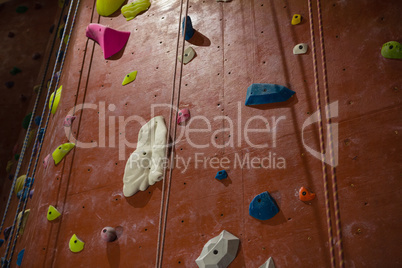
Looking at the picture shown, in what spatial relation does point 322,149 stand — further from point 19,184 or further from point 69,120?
point 19,184

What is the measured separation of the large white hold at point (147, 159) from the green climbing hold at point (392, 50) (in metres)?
1.27

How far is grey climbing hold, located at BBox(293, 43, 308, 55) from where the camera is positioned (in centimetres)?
231

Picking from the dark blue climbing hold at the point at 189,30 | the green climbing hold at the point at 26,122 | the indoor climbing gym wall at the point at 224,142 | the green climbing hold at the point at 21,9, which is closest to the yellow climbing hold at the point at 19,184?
the indoor climbing gym wall at the point at 224,142

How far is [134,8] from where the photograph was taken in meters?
3.16

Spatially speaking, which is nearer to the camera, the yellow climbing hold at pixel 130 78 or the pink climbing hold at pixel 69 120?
the yellow climbing hold at pixel 130 78

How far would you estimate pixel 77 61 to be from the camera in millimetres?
3232

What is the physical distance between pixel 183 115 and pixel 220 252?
0.86 meters

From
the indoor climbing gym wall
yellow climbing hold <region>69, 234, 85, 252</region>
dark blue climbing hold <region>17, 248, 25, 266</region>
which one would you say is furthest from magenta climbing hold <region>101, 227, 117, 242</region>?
dark blue climbing hold <region>17, 248, 25, 266</region>

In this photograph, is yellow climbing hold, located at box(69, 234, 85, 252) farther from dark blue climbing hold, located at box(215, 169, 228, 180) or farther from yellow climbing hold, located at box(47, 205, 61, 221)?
dark blue climbing hold, located at box(215, 169, 228, 180)

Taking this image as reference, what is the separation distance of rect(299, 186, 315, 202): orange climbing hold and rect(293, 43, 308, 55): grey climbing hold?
77 cm

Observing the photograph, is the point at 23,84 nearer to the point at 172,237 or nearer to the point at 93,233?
the point at 93,233

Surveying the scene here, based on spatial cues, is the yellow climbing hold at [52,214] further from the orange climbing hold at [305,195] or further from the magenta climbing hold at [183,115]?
the orange climbing hold at [305,195]

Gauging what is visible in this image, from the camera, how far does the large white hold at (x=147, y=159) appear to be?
96.7 inches

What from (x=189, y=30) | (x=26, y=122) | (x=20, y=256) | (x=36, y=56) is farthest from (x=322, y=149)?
(x=36, y=56)
